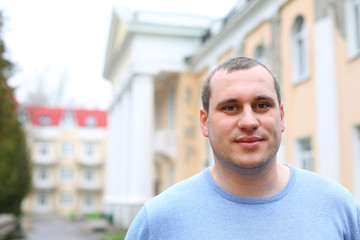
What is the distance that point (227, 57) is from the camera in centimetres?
2095

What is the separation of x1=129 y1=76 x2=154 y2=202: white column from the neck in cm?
2219

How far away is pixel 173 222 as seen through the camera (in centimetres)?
180

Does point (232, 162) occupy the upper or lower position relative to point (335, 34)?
Result: lower

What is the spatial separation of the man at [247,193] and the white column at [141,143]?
22160 millimetres

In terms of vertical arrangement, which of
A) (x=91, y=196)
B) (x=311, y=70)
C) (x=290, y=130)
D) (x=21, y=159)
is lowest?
(x=91, y=196)

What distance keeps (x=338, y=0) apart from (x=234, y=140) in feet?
36.5

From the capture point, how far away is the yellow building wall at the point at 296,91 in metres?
13.2

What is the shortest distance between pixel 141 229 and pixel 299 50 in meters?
13.7

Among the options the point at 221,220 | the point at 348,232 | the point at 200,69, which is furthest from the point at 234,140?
the point at 200,69

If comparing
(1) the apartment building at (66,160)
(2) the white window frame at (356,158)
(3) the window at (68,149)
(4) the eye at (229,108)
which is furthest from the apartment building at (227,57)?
(3) the window at (68,149)

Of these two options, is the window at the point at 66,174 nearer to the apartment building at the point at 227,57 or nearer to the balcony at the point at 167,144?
the apartment building at the point at 227,57

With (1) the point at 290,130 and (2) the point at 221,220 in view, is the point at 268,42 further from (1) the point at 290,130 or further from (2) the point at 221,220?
(2) the point at 221,220

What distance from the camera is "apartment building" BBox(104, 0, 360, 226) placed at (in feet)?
38.2

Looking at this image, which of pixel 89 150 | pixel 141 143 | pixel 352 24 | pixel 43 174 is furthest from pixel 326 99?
pixel 43 174
